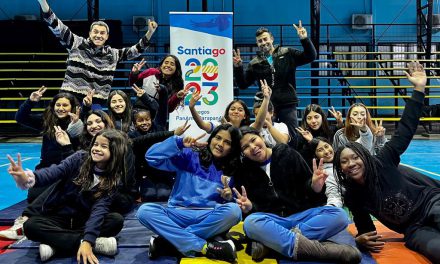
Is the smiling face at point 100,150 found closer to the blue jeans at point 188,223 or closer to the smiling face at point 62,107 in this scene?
the blue jeans at point 188,223

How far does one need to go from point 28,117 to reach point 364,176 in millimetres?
2424

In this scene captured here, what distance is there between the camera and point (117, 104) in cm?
345

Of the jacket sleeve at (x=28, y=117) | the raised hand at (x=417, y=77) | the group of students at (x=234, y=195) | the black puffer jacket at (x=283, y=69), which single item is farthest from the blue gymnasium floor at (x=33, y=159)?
the raised hand at (x=417, y=77)

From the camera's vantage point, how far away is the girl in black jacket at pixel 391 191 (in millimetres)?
2340

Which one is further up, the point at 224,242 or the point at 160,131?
the point at 160,131

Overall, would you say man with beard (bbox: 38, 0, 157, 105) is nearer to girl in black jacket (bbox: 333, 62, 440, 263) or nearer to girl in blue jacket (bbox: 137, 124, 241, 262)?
girl in blue jacket (bbox: 137, 124, 241, 262)

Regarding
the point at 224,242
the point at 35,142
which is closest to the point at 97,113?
the point at 224,242

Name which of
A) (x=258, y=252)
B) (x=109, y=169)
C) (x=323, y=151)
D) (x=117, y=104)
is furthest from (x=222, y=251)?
(x=117, y=104)

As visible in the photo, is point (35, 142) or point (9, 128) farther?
point (9, 128)

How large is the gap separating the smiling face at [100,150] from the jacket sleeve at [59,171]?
5.3 inches

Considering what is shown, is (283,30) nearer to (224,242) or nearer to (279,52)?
(279,52)

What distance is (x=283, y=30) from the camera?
11477mm

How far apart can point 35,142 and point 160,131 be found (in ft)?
18.3

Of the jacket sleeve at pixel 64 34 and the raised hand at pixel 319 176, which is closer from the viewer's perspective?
the raised hand at pixel 319 176
